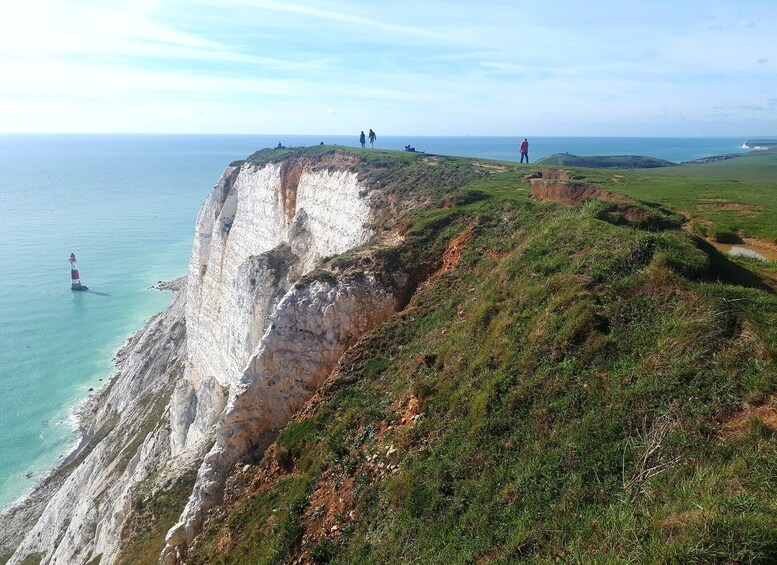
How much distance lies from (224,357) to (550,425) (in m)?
27.8

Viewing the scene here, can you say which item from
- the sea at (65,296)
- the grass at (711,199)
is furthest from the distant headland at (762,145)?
the sea at (65,296)

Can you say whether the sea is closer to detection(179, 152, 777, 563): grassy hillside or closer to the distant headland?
detection(179, 152, 777, 563): grassy hillside

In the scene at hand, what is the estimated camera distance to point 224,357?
108 ft

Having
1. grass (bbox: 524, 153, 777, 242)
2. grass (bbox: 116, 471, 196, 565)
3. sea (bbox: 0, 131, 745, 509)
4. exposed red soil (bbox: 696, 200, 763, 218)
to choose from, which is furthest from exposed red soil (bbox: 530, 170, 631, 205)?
sea (bbox: 0, 131, 745, 509)

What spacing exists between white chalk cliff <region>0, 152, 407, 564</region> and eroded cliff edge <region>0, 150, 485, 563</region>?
77mm

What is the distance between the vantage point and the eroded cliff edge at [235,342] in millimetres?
16453

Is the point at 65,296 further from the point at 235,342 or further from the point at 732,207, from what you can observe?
the point at 732,207

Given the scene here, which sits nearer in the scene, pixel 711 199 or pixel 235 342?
pixel 711 199

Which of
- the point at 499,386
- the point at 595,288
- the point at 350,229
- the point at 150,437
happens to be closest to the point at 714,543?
the point at 499,386

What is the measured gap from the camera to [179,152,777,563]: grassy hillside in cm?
691

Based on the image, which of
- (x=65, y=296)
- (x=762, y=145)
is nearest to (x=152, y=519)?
(x=65, y=296)

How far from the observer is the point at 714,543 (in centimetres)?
562

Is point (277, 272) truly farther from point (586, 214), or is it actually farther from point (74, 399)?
point (74, 399)

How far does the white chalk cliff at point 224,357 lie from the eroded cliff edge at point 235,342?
0.08 meters
